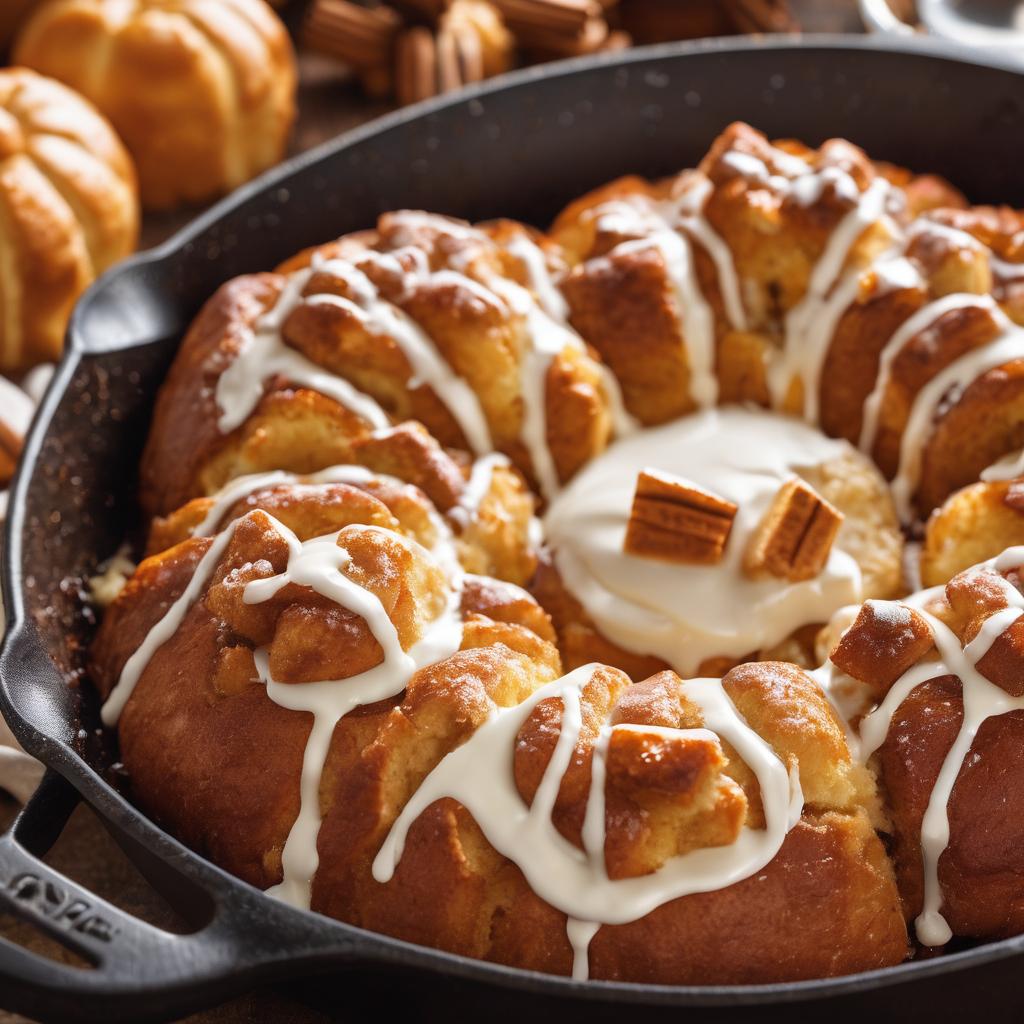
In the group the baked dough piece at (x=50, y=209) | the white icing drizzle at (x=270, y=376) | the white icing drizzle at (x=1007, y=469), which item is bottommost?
the baked dough piece at (x=50, y=209)

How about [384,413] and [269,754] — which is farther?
[384,413]

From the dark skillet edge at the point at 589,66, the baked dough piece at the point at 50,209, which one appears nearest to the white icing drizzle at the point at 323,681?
the dark skillet edge at the point at 589,66

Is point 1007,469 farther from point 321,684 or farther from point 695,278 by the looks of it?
point 321,684

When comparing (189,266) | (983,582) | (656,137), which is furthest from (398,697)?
(656,137)

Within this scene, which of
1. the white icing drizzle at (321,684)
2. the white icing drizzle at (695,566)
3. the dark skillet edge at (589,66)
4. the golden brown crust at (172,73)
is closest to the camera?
the white icing drizzle at (321,684)

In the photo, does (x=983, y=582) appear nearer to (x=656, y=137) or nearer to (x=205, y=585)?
(x=205, y=585)

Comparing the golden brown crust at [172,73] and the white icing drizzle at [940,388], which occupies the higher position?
the white icing drizzle at [940,388]

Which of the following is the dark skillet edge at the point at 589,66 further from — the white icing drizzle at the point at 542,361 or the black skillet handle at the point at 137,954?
the black skillet handle at the point at 137,954
